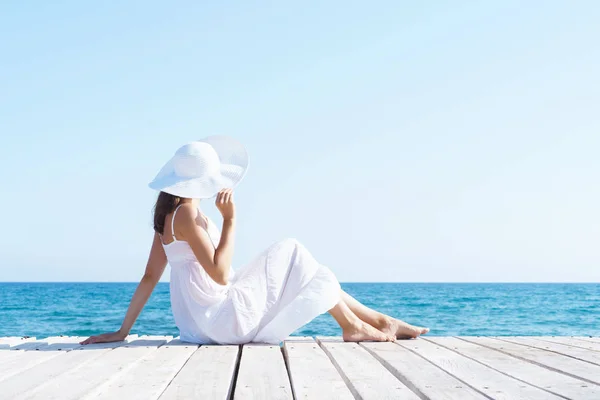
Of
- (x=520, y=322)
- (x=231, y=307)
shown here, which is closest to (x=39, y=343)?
(x=231, y=307)

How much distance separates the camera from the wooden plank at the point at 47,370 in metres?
2.50

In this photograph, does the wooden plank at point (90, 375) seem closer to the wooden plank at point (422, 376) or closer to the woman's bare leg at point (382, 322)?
the wooden plank at point (422, 376)

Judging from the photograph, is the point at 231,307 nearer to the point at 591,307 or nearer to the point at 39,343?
the point at 39,343

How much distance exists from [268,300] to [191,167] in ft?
3.05

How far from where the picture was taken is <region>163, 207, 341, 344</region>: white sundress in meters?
3.97

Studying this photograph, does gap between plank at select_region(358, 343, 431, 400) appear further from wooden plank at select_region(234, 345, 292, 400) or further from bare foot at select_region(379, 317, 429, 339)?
bare foot at select_region(379, 317, 429, 339)

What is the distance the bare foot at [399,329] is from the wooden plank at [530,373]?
12.9 inches

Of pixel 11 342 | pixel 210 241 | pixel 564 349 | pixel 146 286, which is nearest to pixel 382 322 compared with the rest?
pixel 564 349

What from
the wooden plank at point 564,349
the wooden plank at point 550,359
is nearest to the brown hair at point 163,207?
the wooden plank at point 550,359

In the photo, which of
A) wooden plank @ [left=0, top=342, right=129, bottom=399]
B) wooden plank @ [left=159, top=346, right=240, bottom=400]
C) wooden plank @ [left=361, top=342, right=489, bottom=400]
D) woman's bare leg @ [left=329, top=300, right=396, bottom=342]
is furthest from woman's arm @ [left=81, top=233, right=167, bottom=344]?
wooden plank @ [left=361, top=342, right=489, bottom=400]

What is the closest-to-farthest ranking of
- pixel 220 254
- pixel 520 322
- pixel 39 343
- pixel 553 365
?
pixel 553 365
pixel 220 254
pixel 39 343
pixel 520 322

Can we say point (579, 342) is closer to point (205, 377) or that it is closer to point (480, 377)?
point (480, 377)

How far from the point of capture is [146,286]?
4.29 metres

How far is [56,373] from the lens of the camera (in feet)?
9.39
